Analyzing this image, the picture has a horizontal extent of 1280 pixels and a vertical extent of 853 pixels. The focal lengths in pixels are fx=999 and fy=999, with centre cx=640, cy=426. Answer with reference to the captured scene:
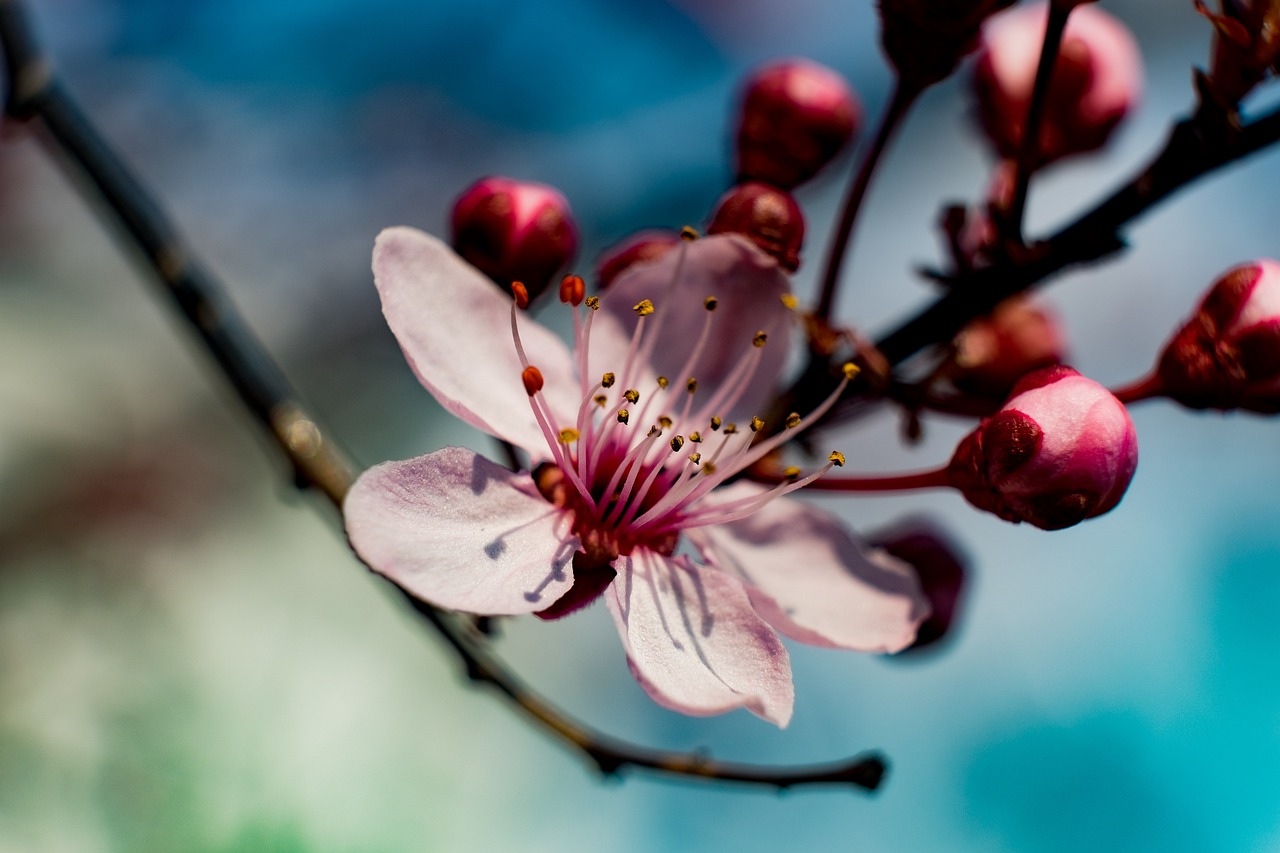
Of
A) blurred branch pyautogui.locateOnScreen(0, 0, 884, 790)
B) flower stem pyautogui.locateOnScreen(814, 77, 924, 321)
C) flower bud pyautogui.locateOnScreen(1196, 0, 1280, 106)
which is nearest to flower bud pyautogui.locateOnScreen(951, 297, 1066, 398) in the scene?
flower stem pyautogui.locateOnScreen(814, 77, 924, 321)

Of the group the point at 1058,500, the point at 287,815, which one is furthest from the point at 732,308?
the point at 287,815

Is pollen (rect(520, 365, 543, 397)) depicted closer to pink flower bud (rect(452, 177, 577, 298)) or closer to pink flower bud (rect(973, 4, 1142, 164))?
pink flower bud (rect(452, 177, 577, 298))

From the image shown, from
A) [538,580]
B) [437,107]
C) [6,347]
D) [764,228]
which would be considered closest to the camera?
[538,580]

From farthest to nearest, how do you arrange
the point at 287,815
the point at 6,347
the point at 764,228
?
the point at 6,347 < the point at 287,815 < the point at 764,228

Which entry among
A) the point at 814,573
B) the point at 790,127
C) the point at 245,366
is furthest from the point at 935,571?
the point at 245,366

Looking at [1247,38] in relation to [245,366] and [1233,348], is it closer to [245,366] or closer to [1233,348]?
[1233,348]

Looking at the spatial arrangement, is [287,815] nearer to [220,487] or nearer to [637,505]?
[220,487]
